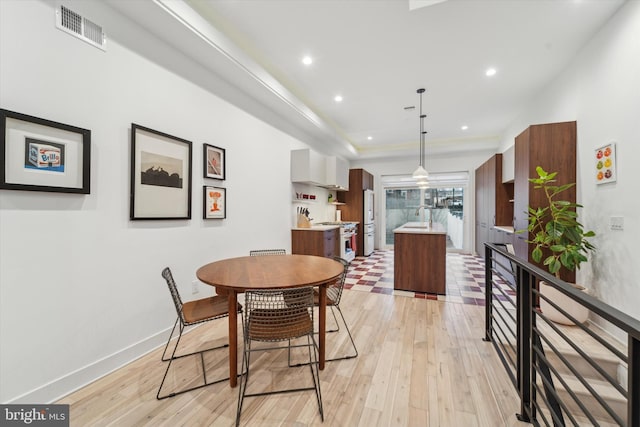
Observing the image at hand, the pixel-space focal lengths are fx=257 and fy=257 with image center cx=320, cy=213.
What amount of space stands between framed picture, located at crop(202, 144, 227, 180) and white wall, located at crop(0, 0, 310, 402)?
0.07 m

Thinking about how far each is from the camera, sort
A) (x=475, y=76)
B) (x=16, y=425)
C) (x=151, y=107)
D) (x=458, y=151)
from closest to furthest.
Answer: (x=16, y=425), (x=151, y=107), (x=475, y=76), (x=458, y=151)

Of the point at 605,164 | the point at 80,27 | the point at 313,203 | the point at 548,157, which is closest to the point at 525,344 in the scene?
the point at 605,164

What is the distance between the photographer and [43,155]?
167cm

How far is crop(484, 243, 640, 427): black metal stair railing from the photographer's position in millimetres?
784

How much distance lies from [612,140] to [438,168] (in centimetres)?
497

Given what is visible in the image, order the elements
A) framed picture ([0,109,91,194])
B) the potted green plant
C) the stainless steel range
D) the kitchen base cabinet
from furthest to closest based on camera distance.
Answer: the stainless steel range, the kitchen base cabinet, the potted green plant, framed picture ([0,109,91,194])

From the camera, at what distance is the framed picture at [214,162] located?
2854 millimetres

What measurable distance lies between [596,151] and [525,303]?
7.02 feet

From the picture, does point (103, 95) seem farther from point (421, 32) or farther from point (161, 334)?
point (421, 32)

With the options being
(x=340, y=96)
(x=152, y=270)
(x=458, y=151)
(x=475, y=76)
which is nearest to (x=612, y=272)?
(x=475, y=76)

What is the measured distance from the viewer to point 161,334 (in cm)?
241

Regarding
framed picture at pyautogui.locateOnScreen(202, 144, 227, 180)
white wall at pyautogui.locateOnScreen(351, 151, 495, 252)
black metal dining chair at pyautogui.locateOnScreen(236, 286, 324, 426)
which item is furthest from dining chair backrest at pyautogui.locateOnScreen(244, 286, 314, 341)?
white wall at pyautogui.locateOnScreen(351, 151, 495, 252)

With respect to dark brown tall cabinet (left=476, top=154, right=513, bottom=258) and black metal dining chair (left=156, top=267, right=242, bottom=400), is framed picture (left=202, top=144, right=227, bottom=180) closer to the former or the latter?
black metal dining chair (left=156, top=267, right=242, bottom=400)

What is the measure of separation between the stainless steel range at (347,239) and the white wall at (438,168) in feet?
6.19
